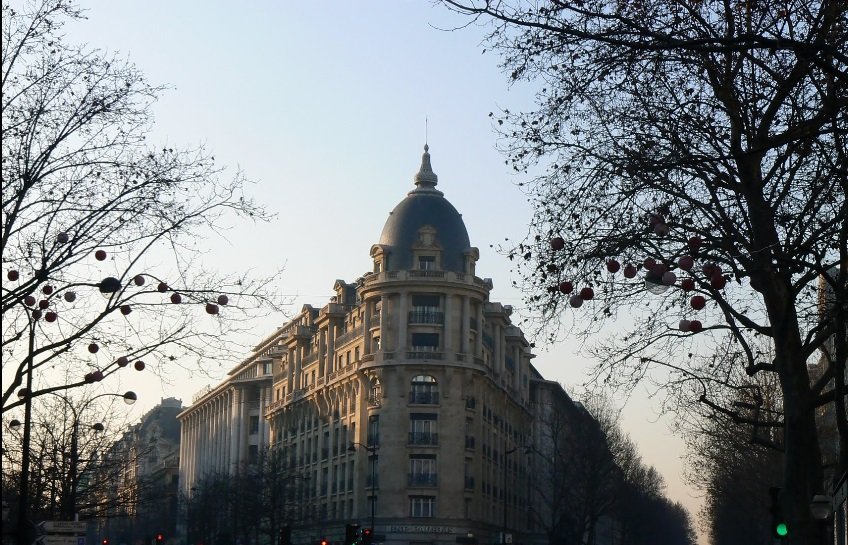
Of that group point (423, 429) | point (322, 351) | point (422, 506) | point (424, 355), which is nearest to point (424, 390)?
point (424, 355)

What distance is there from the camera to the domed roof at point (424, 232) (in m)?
86.9

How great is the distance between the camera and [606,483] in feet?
263

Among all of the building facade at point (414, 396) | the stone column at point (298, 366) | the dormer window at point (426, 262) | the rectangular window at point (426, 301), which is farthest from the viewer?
the stone column at point (298, 366)

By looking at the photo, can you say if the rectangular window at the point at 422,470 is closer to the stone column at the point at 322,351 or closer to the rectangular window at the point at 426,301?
the rectangular window at the point at 426,301

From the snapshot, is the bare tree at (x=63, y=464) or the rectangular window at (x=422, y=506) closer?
the bare tree at (x=63, y=464)

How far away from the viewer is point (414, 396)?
8544cm

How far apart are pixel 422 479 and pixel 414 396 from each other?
563 cm

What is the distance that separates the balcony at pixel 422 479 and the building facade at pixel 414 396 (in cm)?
7

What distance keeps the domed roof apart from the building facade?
9 centimetres

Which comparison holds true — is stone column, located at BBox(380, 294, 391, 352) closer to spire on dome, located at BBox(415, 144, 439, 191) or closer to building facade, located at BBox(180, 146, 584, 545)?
building facade, located at BBox(180, 146, 584, 545)

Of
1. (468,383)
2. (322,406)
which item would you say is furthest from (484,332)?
(322,406)

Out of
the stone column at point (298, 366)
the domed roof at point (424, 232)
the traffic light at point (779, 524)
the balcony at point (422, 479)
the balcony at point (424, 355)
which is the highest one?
the domed roof at point (424, 232)

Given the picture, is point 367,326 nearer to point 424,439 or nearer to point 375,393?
point 375,393

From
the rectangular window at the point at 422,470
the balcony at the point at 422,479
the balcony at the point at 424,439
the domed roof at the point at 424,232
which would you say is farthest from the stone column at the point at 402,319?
the balcony at the point at 422,479
